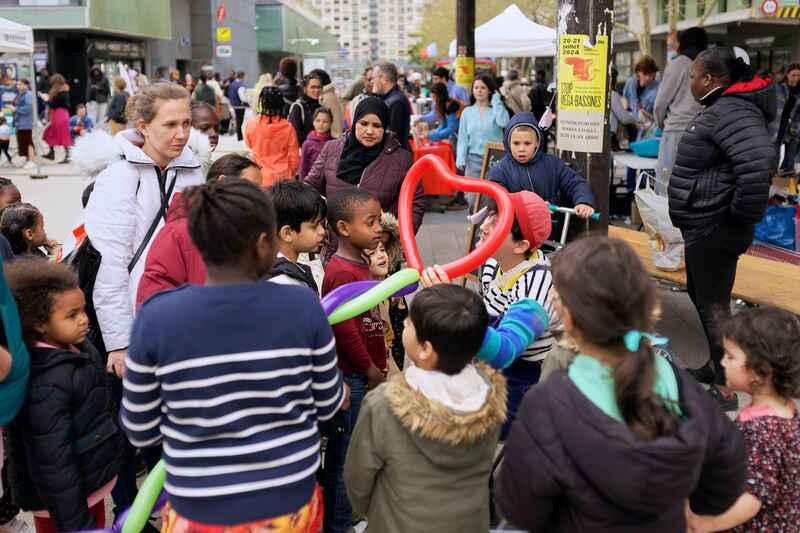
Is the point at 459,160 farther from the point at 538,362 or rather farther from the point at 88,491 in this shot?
the point at 88,491

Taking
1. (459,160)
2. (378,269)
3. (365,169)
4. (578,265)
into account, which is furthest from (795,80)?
(578,265)

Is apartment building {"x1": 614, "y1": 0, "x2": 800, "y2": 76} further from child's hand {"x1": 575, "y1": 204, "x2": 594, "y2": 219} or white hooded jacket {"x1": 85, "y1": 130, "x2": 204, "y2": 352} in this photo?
white hooded jacket {"x1": 85, "y1": 130, "x2": 204, "y2": 352}

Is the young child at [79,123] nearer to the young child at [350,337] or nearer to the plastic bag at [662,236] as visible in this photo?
the plastic bag at [662,236]

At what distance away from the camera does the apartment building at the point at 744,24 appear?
2008 centimetres

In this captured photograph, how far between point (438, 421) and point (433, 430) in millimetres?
29

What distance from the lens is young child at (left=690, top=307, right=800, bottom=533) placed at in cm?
240

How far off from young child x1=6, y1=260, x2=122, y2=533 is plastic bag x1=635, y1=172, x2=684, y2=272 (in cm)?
436

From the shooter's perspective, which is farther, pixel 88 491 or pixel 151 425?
pixel 88 491

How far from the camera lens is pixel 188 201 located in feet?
7.23

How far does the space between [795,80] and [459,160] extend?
7.38m

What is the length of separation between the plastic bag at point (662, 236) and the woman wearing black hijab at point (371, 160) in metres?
2.07

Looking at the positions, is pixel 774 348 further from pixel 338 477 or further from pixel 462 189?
pixel 338 477

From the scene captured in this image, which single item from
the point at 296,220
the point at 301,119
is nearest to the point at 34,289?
the point at 296,220

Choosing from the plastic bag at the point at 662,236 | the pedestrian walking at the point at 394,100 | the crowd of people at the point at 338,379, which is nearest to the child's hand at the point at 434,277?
the crowd of people at the point at 338,379
